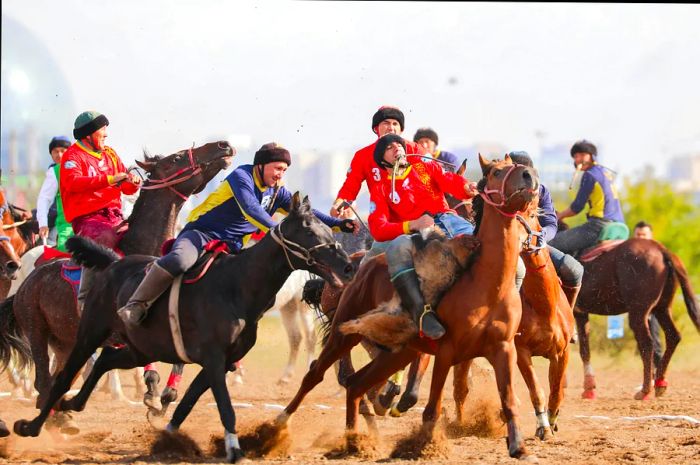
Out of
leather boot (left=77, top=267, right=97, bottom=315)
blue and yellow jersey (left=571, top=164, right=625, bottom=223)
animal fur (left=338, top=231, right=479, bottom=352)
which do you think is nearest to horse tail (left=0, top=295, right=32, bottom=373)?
leather boot (left=77, top=267, right=97, bottom=315)

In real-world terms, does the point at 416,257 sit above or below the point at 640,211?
below

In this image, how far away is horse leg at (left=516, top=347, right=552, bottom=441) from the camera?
955cm

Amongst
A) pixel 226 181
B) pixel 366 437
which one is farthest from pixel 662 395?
pixel 226 181

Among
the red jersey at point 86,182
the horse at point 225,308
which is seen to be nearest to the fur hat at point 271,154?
the horse at point 225,308

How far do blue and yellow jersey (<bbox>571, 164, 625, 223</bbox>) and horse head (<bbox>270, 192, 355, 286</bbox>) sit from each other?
7.51 m

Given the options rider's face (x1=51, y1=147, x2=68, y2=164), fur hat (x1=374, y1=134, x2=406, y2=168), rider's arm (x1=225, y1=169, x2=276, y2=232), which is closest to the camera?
rider's arm (x1=225, y1=169, x2=276, y2=232)

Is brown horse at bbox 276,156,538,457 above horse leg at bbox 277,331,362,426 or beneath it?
above

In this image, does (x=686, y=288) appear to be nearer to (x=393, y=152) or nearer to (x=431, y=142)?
(x=431, y=142)

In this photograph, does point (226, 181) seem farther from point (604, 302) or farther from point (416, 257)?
point (604, 302)

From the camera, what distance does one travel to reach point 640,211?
26.1 m

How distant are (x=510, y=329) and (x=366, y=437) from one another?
1562 millimetres

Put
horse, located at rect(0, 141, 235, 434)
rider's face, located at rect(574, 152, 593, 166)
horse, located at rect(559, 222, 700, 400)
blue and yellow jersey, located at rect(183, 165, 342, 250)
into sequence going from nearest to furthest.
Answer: blue and yellow jersey, located at rect(183, 165, 342, 250) < horse, located at rect(0, 141, 235, 434) < horse, located at rect(559, 222, 700, 400) < rider's face, located at rect(574, 152, 593, 166)

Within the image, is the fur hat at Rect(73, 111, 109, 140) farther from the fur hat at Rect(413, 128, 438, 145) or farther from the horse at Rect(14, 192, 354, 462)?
the fur hat at Rect(413, 128, 438, 145)

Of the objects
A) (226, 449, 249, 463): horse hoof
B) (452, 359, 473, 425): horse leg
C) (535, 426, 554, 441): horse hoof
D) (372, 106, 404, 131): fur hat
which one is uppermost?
(372, 106, 404, 131): fur hat
